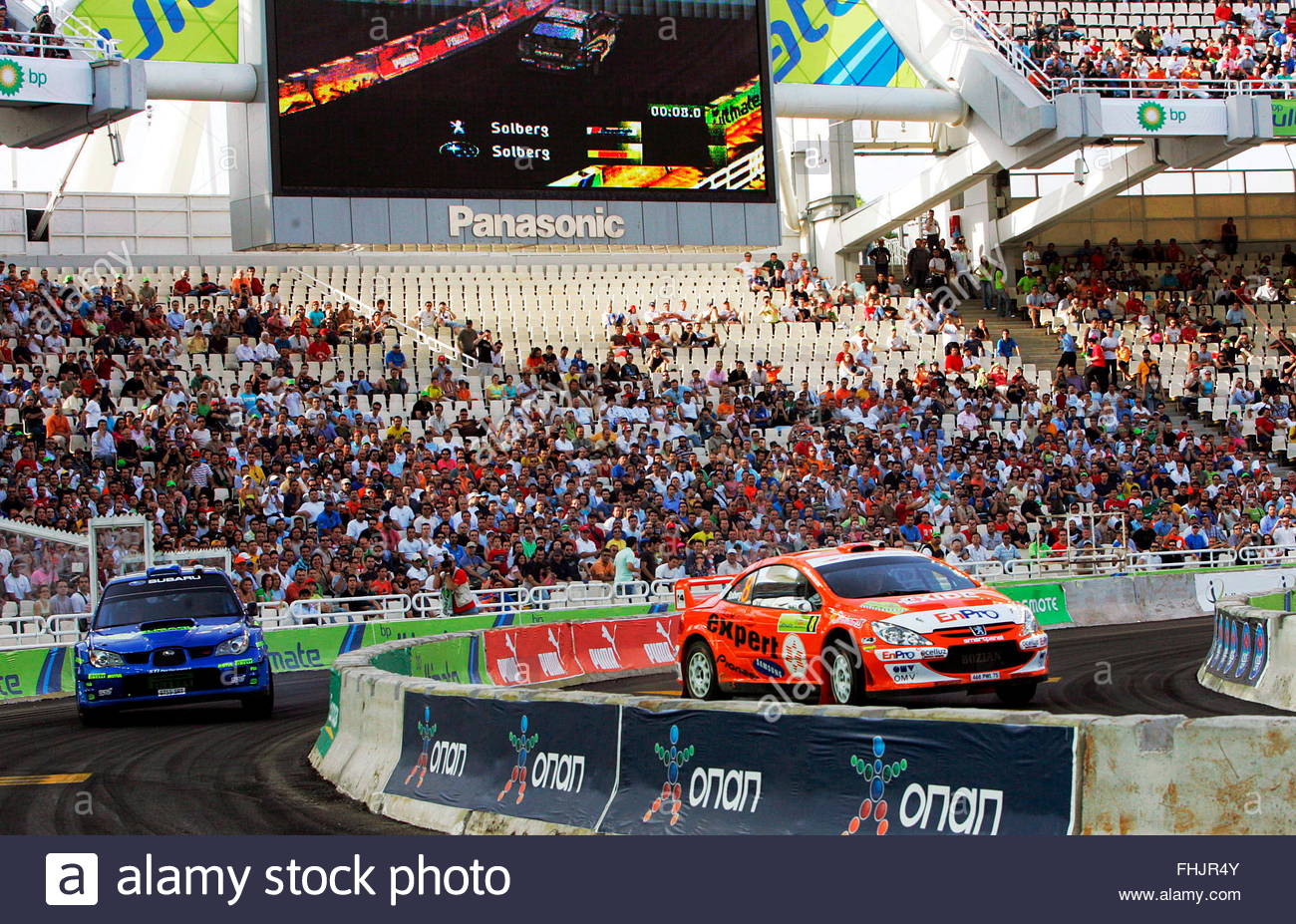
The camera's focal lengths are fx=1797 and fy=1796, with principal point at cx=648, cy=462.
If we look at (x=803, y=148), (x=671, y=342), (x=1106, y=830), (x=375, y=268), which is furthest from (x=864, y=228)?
(x=1106, y=830)

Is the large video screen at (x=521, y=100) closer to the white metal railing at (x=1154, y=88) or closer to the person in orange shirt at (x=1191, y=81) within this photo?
the white metal railing at (x=1154, y=88)

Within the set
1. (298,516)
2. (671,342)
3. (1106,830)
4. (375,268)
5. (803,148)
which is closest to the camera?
(1106,830)

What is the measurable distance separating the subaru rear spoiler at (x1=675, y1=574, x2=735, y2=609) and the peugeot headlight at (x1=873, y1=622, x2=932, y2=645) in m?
2.88

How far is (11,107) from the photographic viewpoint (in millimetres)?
31750

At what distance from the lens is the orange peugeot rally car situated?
14.5m

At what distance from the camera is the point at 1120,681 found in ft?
59.3

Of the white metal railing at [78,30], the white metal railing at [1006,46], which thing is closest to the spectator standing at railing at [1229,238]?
the white metal railing at [1006,46]

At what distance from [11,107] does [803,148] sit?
20998 millimetres

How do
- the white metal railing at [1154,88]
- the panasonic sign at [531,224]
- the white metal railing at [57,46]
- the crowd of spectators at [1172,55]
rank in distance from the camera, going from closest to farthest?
the white metal railing at [57,46], the panasonic sign at [531,224], the white metal railing at [1154,88], the crowd of spectators at [1172,55]

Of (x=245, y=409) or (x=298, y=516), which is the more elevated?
(x=245, y=409)

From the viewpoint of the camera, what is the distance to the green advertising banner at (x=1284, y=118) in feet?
128

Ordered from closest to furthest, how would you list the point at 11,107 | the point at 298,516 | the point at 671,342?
the point at 298,516
the point at 11,107
the point at 671,342

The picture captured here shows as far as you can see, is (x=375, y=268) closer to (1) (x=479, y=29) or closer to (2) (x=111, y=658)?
(1) (x=479, y=29)

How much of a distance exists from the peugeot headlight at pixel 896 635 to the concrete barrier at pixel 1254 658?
3.43m
